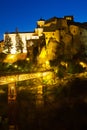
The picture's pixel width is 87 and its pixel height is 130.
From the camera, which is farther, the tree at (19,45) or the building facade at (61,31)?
the tree at (19,45)

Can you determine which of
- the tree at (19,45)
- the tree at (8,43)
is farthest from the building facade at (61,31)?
the tree at (8,43)

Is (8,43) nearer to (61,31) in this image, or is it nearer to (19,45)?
(19,45)

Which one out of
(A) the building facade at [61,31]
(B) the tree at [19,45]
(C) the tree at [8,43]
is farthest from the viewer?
(B) the tree at [19,45]

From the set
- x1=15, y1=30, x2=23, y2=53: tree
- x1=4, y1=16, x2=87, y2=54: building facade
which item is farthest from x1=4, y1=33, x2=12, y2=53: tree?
x1=4, y1=16, x2=87, y2=54: building facade

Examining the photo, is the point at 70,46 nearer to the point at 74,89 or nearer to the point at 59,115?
the point at 74,89

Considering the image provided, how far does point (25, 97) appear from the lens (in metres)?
58.1

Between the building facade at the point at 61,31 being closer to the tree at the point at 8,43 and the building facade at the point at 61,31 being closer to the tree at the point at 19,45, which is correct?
the tree at the point at 19,45

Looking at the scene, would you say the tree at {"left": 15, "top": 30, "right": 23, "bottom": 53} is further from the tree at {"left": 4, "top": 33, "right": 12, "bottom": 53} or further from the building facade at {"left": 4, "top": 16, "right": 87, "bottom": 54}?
the building facade at {"left": 4, "top": 16, "right": 87, "bottom": 54}

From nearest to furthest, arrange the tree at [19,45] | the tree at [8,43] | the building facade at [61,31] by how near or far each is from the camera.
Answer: the building facade at [61,31]
the tree at [8,43]
the tree at [19,45]

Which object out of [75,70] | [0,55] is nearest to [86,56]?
[75,70]

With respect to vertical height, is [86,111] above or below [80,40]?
below

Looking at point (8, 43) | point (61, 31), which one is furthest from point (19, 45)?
point (61, 31)

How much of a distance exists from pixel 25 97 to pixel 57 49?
68.8ft

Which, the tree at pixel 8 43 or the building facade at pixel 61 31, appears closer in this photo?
the building facade at pixel 61 31
